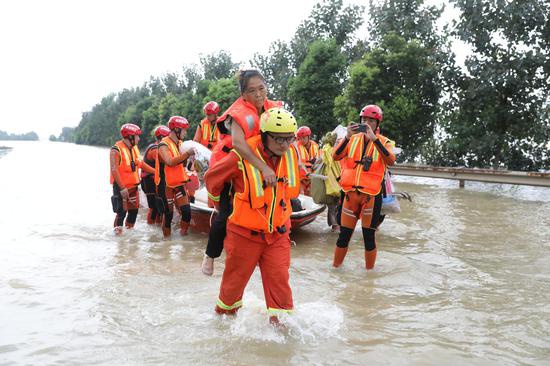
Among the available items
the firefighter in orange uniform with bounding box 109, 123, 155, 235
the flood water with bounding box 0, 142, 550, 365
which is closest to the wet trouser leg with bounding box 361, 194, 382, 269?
the flood water with bounding box 0, 142, 550, 365

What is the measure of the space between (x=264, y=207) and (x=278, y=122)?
2.14ft

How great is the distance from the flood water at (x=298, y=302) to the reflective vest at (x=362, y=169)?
114cm

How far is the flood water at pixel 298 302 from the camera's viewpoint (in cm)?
400

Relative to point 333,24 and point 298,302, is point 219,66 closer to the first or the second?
point 333,24

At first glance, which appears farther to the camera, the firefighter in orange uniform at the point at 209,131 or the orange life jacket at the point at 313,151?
the orange life jacket at the point at 313,151

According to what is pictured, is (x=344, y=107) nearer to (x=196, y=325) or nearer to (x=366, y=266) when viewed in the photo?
(x=366, y=266)

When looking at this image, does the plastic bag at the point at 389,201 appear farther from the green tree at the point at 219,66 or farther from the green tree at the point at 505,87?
the green tree at the point at 219,66

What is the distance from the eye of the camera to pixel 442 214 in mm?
11828

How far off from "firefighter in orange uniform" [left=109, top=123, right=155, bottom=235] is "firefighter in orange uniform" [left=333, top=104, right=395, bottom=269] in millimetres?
4083

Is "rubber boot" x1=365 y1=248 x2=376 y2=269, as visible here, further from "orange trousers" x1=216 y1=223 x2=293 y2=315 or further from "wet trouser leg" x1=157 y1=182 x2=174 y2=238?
"wet trouser leg" x1=157 y1=182 x2=174 y2=238

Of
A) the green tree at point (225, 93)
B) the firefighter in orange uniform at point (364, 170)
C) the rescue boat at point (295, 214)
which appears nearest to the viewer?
the firefighter in orange uniform at point (364, 170)

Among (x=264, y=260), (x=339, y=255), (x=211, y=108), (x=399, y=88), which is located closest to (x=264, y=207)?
(x=264, y=260)

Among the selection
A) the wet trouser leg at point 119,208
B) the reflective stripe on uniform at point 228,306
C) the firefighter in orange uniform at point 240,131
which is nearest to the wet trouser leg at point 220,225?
the firefighter in orange uniform at point 240,131

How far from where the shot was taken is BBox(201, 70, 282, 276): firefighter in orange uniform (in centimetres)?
385
